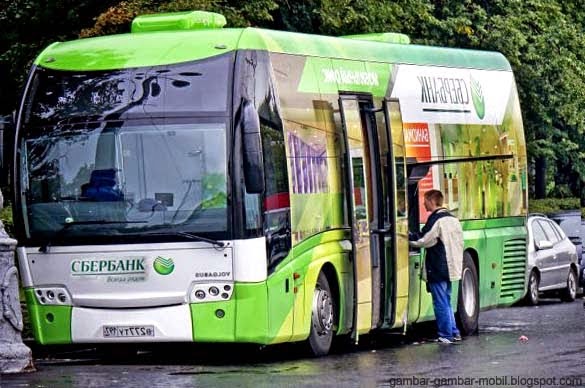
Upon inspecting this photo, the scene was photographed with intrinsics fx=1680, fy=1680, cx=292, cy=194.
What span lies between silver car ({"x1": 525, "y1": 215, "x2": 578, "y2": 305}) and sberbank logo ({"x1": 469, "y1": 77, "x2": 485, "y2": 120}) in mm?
6896

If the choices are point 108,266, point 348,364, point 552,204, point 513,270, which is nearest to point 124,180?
point 108,266

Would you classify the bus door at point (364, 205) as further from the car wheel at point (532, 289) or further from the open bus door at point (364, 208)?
the car wheel at point (532, 289)

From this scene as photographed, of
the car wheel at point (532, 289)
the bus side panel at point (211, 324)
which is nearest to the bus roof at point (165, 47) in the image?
the bus side panel at point (211, 324)

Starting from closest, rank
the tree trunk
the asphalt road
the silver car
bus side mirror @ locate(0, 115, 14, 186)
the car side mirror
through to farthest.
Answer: the asphalt road
bus side mirror @ locate(0, 115, 14, 186)
the silver car
the car side mirror
the tree trunk

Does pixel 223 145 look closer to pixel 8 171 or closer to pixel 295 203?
pixel 295 203

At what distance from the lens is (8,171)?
53.2 feet

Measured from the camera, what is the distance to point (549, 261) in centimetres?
2912

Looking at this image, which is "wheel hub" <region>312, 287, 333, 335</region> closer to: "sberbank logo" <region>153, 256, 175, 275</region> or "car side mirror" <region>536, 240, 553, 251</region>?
"sberbank logo" <region>153, 256, 175, 275</region>

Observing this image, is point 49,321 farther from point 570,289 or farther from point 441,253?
point 570,289

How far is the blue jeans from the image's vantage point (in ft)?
60.6

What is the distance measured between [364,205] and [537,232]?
12.3m

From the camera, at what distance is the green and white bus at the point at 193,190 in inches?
604

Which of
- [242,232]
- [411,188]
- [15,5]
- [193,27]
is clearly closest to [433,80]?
[411,188]

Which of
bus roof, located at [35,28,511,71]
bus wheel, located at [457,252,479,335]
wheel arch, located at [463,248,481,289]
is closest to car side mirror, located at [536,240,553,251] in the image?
wheel arch, located at [463,248,481,289]
